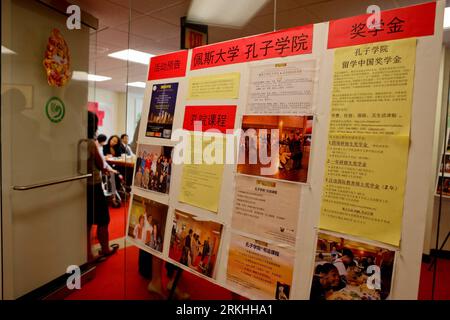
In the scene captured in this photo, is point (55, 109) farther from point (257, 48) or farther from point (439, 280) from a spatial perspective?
point (439, 280)

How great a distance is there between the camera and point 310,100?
0.97 metres

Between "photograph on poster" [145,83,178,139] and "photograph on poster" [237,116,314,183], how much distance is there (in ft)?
1.52

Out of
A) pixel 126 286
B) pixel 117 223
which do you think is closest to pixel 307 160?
pixel 126 286

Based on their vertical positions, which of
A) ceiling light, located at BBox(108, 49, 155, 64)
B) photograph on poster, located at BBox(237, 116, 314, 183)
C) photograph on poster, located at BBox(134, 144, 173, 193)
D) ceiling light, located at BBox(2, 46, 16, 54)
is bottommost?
photograph on poster, located at BBox(134, 144, 173, 193)

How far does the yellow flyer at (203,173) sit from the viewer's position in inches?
46.8

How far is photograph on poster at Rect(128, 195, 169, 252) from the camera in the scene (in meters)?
1.38

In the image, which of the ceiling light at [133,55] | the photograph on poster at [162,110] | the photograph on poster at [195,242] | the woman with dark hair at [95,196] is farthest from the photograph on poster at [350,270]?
the ceiling light at [133,55]

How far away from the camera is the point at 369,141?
86 cm

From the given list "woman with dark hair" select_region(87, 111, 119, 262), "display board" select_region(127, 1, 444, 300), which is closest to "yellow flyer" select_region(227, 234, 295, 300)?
"display board" select_region(127, 1, 444, 300)

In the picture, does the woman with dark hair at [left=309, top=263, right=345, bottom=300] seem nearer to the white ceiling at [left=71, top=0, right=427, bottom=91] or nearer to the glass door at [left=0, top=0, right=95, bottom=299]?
the white ceiling at [left=71, top=0, right=427, bottom=91]

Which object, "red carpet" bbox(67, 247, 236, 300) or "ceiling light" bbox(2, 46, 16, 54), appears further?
"red carpet" bbox(67, 247, 236, 300)

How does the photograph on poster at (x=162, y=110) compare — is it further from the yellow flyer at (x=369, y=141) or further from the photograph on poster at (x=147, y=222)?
the yellow flyer at (x=369, y=141)

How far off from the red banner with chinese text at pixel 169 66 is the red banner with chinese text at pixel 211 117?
0.22 metres
